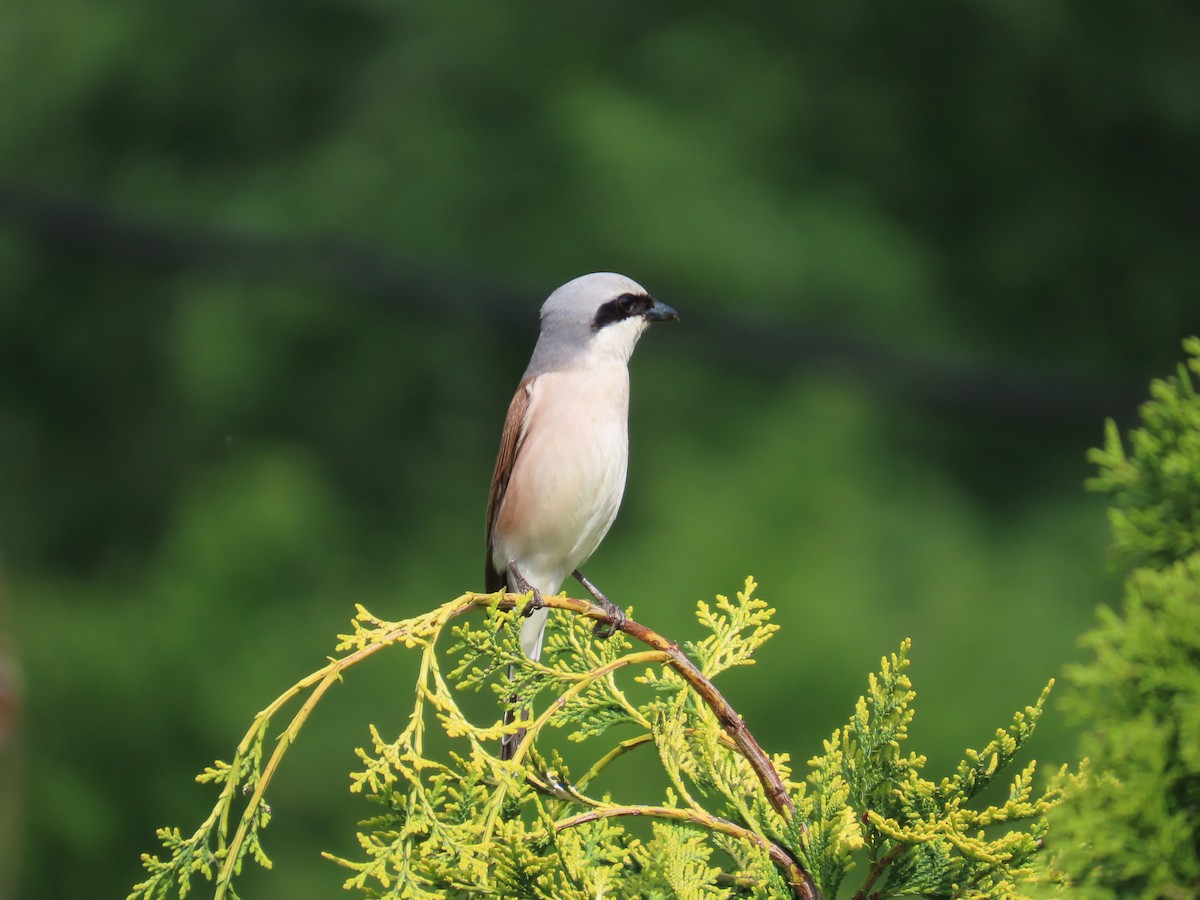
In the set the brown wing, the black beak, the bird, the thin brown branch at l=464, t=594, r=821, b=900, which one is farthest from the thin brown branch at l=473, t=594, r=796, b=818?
the black beak

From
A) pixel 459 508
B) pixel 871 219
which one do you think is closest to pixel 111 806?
pixel 459 508

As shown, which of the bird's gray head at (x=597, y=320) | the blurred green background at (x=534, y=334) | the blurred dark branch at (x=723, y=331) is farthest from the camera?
the blurred dark branch at (x=723, y=331)

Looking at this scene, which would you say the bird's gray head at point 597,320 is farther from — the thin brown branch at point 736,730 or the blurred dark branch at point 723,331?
the blurred dark branch at point 723,331

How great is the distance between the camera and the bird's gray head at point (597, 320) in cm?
255

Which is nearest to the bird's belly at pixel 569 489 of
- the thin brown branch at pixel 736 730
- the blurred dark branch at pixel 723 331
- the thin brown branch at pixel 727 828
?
the thin brown branch at pixel 736 730

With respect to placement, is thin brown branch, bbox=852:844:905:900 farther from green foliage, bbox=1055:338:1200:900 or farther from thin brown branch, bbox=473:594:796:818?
green foliage, bbox=1055:338:1200:900

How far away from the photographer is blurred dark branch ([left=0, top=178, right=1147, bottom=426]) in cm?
481

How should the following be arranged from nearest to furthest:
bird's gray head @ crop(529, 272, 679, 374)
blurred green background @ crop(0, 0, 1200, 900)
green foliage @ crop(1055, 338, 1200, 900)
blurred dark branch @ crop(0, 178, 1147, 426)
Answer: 1. green foliage @ crop(1055, 338, 1200, 900)
2. bird's gray head @ crop(529, 272, 679, 374)
3. blurred green background @ crop(0, 0, 1200, 900)
4. blurred dark branch @ crop(0, 178, 1147, 426)

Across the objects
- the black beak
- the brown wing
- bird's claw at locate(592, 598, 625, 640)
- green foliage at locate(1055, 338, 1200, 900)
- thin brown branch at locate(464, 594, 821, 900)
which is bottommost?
green foliage at locate(1055, 338, 1200, 900)

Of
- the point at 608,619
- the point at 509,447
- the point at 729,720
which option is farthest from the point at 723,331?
the point at 729,720

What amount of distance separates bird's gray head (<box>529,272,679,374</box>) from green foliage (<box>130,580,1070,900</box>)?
1145 millimetres

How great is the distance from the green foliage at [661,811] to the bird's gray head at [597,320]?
3.76 feet

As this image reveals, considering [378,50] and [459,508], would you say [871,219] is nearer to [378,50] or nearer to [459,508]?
[459,508]

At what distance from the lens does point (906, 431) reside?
16.7ft
